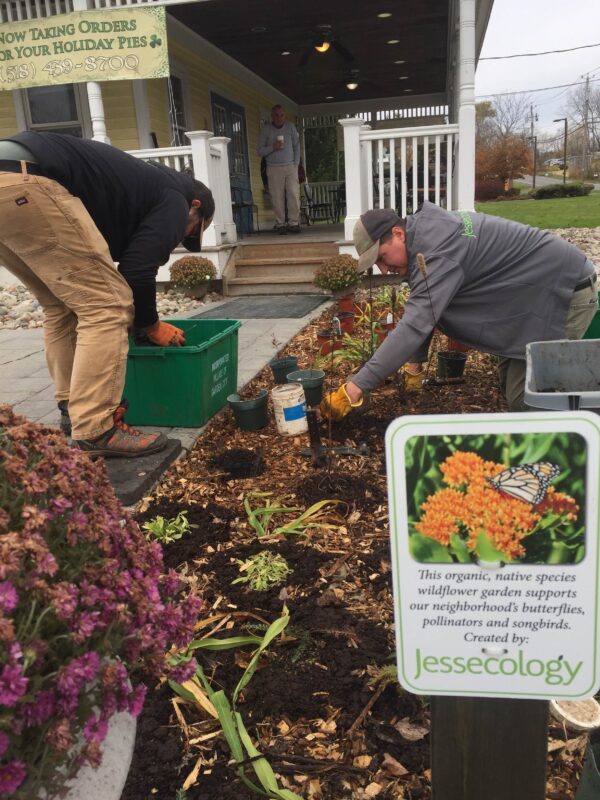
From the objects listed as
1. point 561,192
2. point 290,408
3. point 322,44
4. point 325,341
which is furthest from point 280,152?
point 561,192

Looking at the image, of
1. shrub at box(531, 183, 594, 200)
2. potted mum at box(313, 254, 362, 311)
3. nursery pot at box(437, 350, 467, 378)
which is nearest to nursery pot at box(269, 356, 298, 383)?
nursery pot at box(437, 350, 467, 378)

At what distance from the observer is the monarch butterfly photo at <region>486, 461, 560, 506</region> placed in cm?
96

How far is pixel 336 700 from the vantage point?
169 centimetres

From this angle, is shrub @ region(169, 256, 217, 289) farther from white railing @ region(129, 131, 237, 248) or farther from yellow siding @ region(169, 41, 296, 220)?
yellow siding @ region(169, 41, 296, 220)

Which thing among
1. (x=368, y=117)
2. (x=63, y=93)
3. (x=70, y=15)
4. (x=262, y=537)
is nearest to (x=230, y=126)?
(x=63, y=93)

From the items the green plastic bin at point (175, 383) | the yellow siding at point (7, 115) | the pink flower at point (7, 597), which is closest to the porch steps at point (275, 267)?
the yellow siding at point (7, 115)

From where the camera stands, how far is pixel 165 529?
2561 millimetres

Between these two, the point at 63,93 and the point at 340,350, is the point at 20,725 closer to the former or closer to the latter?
the point at 340,350

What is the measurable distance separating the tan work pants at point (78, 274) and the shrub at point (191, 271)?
5061 mm

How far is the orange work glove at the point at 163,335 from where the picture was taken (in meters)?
3.36

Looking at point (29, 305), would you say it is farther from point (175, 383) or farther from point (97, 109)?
point (175, 383)

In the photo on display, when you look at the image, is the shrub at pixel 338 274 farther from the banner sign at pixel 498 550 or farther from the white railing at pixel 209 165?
the banner sign at pixel 498 550

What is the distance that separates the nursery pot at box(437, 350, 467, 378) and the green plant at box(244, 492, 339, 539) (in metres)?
1.96

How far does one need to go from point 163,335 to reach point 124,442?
63 cm
